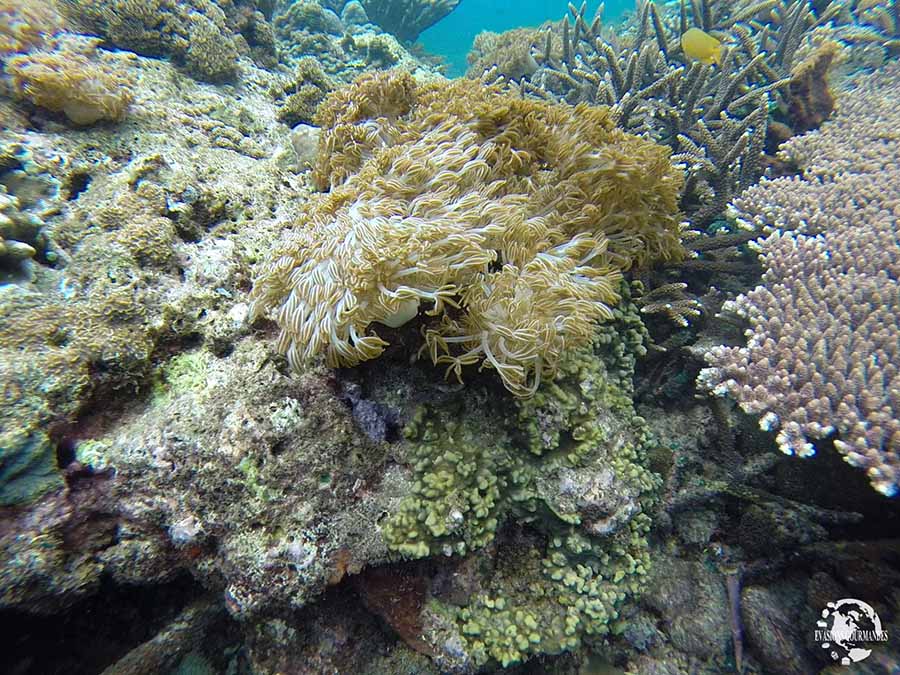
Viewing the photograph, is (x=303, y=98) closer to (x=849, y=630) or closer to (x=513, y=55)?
(x=513, y=55)

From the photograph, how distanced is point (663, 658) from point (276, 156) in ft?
14.5

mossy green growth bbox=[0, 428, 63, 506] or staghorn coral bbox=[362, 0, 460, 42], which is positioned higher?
staghorn coral bbox=[362, 0, 460, 42]

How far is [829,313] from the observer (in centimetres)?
271

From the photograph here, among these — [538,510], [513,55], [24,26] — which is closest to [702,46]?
[513,55]

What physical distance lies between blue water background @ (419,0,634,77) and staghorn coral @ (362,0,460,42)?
19576 mm

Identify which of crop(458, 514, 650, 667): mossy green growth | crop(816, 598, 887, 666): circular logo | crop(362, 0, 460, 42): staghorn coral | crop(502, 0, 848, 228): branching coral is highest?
crop(362, 0, 460, 42): staghorn coral

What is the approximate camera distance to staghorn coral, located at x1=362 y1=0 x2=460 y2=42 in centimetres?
1090

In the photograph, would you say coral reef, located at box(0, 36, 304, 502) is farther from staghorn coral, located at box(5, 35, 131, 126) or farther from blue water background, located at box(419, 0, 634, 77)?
blue water background, located at box(419, 0, 634, 77)

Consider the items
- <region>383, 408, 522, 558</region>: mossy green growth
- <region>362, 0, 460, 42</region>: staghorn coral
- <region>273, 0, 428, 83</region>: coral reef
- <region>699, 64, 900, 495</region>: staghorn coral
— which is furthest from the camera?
<region>362, 0, 460, 42</region>: staghorn coral

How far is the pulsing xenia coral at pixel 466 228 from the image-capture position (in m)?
1.86

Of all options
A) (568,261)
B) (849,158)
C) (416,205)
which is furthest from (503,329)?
(849,158)

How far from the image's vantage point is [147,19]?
13.0 ft

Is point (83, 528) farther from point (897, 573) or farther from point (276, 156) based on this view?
point (897, 573)

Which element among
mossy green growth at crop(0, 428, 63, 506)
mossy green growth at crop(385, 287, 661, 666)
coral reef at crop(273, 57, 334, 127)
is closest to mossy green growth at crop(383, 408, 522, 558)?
Answer: mossy green growth at crop(385, 287, 661, 666)
